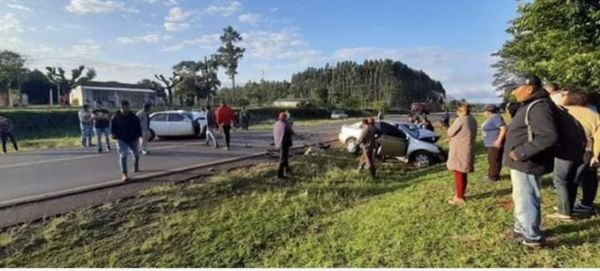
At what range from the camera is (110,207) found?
7.64 meters

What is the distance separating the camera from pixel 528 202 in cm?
430

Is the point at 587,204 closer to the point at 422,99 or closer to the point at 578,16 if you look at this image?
the point at 578,16

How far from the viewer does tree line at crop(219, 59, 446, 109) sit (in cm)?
10462

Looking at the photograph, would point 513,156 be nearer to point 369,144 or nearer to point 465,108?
point 465,108

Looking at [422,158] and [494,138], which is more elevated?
[494,138]

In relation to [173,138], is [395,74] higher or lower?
higher

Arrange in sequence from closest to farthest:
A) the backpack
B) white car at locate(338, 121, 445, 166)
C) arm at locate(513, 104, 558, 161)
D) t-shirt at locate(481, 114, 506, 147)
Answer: arm at locate(513, 104, 558, 161) < the backpack < t-shirt at locate(481, 114, 506, 147) < white car at locate(338, 121, 445, 166)

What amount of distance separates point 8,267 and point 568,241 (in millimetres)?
6449

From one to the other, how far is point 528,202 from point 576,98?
1777 millimetres

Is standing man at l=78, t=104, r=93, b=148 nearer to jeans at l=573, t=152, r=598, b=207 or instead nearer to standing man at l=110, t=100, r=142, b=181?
standing man at l=110, t=100, r=142, b=181

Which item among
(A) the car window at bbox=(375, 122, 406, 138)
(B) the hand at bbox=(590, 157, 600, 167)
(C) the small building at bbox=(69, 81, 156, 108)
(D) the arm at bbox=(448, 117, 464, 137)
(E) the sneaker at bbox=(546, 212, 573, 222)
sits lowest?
(E) the sneaker at bbox=(546, 212, 573, 222)

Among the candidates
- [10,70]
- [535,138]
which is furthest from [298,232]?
[10,70]

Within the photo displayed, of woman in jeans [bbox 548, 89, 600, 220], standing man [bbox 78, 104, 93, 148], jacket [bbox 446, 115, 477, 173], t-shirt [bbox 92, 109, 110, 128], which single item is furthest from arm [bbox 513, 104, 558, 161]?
standing man [bbox 78, 104, 93, 148]

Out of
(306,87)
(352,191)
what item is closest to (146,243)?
(352,191)
